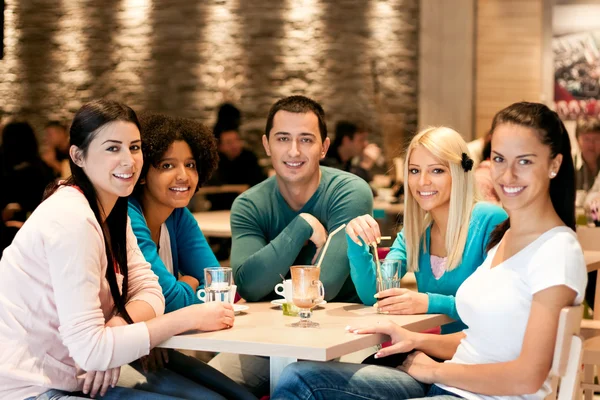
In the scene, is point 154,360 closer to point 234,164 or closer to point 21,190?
point 21,190

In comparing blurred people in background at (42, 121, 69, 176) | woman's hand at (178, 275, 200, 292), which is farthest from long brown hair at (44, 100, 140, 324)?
blurred people in background at (42, 121, 69, 176)

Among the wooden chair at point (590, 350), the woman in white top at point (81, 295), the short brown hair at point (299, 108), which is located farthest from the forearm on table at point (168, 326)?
the wooden chair at point (590, 350)

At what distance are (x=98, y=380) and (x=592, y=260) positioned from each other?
2514 mm

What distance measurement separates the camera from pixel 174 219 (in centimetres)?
318

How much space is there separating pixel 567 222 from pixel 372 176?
6468 mm

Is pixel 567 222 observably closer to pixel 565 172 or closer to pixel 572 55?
pixel 565 172

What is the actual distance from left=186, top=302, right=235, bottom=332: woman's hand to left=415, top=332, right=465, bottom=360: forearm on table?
22.1 inches

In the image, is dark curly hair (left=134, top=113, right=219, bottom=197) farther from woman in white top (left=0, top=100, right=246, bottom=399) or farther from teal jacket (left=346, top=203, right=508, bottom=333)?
teal jacket (left=346, top=203, right=508, bottom=333)

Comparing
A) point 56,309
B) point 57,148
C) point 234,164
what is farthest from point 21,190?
point 56,309

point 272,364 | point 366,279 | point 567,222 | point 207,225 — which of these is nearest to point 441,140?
point 366,279

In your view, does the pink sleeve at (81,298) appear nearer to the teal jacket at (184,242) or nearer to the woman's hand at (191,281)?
the teal jacket at (184,242)

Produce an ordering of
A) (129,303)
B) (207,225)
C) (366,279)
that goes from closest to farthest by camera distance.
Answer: (129,303), (366,279), (207,225)

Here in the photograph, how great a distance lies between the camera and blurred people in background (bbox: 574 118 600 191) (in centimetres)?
757

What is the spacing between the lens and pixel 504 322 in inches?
88.6
